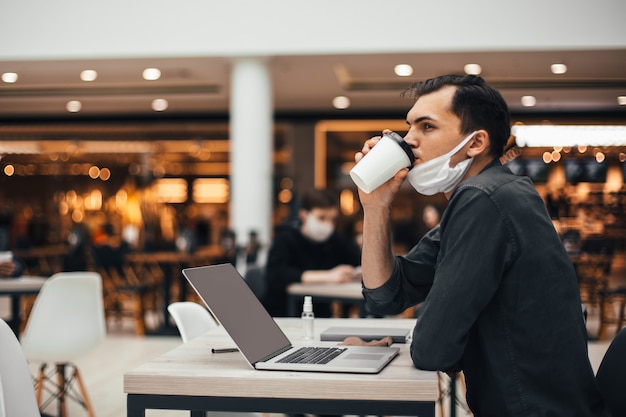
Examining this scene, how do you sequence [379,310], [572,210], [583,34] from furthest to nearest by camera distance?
1. [572,210]
2. [583,34]
3. [379,310]

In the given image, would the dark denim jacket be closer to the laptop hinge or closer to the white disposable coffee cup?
the white disposable coffee cup

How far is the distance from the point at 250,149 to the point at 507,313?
7295 millimetres

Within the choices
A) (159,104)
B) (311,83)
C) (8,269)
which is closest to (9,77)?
(159,104)

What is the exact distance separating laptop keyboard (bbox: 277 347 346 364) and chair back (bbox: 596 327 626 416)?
2.27 ft

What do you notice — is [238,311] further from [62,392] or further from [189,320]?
[62,392]

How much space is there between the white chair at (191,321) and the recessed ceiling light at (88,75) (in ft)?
24.9

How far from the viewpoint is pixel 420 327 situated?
163cm

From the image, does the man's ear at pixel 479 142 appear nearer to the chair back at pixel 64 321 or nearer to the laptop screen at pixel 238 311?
the laptop screen at pixel 238 311

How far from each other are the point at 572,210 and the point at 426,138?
35.1 ft

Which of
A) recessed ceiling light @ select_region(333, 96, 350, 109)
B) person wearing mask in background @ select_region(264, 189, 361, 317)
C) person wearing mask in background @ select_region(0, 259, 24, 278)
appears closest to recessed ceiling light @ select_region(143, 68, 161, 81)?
recessed ceiling light @ select_region(333, 96, 350, 109)

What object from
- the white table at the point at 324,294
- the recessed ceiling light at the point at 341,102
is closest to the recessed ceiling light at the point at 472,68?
the recessed ceiling light at the point at 341,102

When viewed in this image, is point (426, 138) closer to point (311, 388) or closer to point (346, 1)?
point (311, 388)

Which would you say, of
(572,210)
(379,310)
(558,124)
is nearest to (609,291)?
(572,210)

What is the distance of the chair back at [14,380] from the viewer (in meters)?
1.85
